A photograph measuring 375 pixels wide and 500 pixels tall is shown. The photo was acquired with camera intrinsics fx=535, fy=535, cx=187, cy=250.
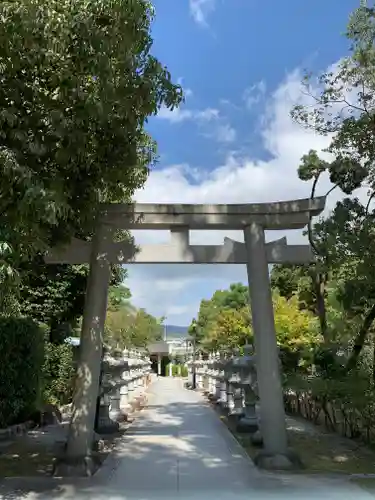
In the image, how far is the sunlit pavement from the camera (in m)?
6.22

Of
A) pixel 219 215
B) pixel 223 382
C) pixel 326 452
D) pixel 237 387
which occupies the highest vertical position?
pixel 219 215

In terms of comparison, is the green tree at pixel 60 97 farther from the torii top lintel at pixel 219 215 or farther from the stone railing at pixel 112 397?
the stone railing at pixel 112 397

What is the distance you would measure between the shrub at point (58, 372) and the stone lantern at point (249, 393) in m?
5.66

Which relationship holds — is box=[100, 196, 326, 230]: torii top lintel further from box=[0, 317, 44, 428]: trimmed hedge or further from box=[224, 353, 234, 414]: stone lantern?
box=[224, 353, 234, 414]: stone lantern

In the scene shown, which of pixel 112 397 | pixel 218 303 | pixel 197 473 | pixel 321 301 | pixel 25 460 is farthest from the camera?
pixel 218 303

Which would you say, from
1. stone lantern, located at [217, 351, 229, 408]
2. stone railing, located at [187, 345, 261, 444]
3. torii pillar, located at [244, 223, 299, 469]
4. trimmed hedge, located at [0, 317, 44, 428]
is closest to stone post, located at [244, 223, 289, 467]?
torii pillar, located at [244, 223, 299, 469]

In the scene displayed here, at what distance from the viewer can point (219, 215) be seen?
8.32 metres

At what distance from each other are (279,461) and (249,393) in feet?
12.2

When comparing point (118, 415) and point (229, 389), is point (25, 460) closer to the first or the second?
point (118, 415)

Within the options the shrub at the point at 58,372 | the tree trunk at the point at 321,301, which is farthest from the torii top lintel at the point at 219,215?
the shrub at the point at 58,372

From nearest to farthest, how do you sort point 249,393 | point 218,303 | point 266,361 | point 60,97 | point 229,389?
point 60,97 → point 266,361 → point 249,393 → point 229,389 → point 218,303

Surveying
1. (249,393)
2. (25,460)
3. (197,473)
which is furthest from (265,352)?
(25,460)

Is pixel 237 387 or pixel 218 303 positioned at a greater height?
pixel 218 303

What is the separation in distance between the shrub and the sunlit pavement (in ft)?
16.3
